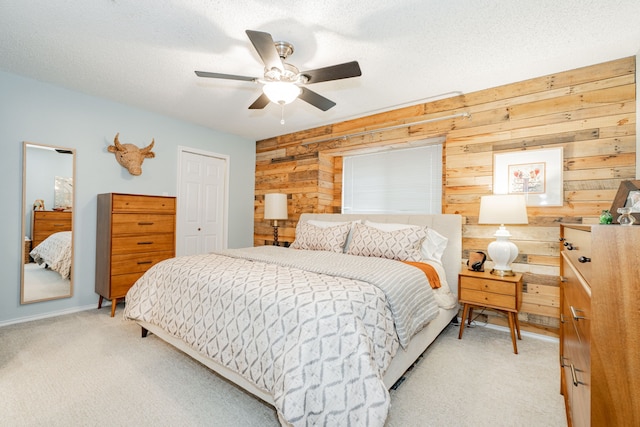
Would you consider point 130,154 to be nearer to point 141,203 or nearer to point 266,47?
point 141,203

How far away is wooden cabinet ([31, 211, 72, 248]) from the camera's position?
Answer: 2979 mm

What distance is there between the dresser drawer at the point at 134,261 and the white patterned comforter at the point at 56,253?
62 centimetres

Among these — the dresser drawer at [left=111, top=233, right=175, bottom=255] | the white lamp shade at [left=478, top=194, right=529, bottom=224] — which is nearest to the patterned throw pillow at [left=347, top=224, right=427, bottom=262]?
the white lamp shade at [left=478, top=194, right=529, bottom=224]

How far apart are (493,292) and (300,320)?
189cm

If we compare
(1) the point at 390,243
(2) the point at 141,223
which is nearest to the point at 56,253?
(2) the point at 141,223

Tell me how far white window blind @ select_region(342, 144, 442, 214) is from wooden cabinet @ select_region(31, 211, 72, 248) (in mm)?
3429

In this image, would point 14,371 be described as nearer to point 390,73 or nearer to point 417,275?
point 417,275

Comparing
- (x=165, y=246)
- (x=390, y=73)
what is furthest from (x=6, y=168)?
(x=390, y=73)

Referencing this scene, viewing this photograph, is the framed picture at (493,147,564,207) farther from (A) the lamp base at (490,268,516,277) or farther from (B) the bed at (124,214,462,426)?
(B) the bed at (124,214,462,426)

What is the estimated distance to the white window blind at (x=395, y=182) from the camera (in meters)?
3.56

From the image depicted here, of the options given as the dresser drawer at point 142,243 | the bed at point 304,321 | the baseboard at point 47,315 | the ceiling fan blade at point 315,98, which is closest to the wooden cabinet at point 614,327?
the bed at point 304,321

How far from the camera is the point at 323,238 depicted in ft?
10.9

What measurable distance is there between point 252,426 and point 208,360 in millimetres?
530

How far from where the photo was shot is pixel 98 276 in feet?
10.8
